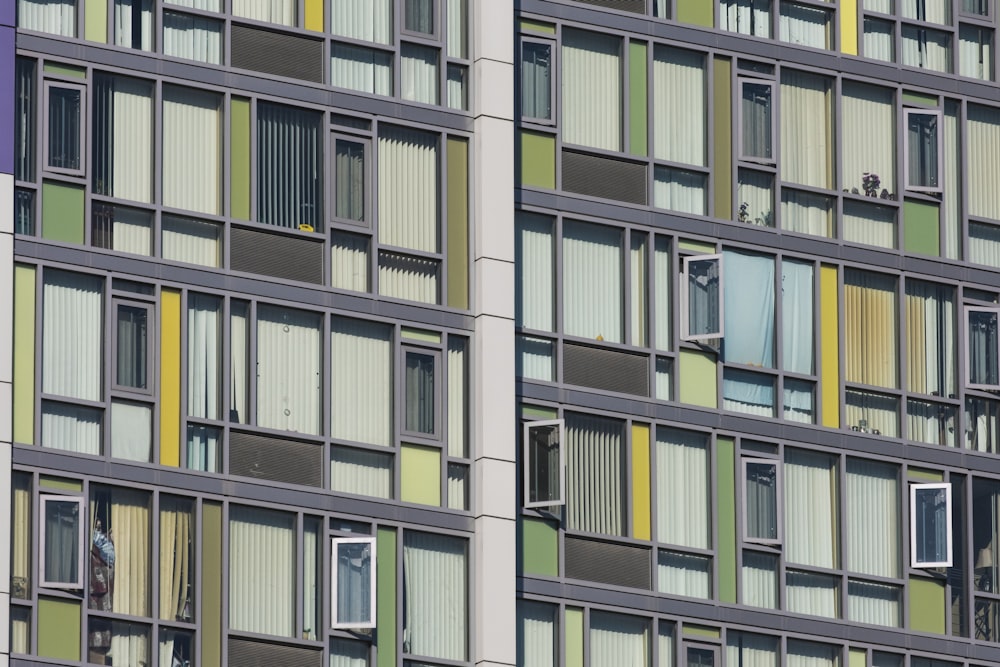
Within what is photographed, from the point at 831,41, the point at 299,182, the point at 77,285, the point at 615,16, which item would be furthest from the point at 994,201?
the point at 77,285

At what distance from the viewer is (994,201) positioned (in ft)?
174

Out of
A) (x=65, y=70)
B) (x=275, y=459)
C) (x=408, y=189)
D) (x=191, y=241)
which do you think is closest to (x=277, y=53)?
(x=408, y=189)

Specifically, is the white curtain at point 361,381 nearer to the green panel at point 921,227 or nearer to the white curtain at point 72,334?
the white curtain at point 72,334

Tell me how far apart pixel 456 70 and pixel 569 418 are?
5343 mm

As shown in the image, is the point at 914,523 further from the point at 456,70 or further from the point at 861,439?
the point at 456,70

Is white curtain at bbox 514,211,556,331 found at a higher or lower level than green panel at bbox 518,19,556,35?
lower

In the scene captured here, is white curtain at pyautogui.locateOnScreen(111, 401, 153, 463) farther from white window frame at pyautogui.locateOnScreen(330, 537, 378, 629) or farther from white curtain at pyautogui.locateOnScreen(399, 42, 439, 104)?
white curtain at pyautogui.locateOnScreen(399, 42, 439, 104)

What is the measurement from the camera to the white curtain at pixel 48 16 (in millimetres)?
46500

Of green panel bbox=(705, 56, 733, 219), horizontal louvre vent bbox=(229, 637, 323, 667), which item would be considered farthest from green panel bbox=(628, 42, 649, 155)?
horizontal louvre vent bbox=(229, 637, 323, 667)

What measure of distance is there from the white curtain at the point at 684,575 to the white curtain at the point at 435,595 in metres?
3.16

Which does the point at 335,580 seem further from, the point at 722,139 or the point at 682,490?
the point at 722,139

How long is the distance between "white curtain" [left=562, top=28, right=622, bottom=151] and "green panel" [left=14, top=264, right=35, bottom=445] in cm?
900

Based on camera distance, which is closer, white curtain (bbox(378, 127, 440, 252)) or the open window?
the open window

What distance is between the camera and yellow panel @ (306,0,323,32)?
48.7m
